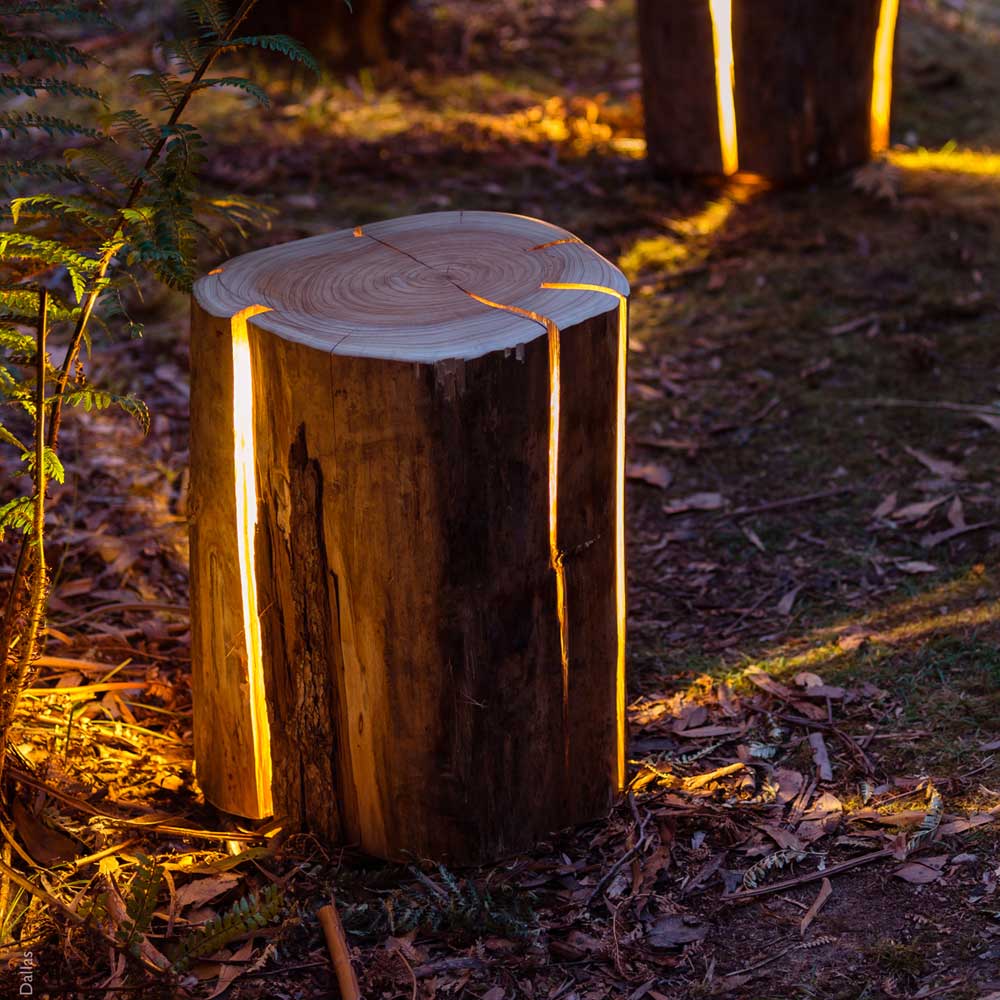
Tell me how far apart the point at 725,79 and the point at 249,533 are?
4130 millimetres

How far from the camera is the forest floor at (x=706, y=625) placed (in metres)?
2.35

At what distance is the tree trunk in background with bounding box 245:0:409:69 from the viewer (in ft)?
23.8

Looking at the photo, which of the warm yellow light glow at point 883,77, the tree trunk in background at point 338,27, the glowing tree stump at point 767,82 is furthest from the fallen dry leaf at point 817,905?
the tree trunk in background at point 338,27

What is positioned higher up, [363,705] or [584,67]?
[584,67]

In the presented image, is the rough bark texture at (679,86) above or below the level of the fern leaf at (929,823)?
above

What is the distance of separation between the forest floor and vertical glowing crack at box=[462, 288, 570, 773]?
41 cm

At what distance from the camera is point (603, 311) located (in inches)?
→ 92.1

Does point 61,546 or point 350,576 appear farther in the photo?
point 61,546

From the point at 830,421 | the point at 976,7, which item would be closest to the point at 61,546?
the point at 830,421

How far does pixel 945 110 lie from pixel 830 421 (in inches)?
135

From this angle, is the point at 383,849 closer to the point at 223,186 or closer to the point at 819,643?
the point at 819,643

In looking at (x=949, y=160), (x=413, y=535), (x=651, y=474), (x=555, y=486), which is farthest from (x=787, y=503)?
(x=949, y=160)

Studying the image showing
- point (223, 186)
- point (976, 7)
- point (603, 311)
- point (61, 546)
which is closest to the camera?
point (603, 311)

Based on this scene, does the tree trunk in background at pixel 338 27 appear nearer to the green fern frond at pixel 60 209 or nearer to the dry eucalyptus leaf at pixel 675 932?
the green fern frond at pixel 60 209
